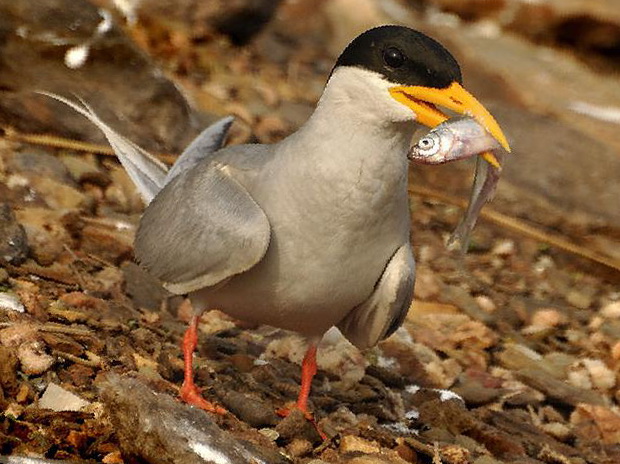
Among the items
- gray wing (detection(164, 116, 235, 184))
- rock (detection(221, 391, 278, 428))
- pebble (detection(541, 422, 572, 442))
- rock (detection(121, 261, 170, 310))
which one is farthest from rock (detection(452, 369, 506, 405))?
gray wing (detection(164, 116, 235, 184))

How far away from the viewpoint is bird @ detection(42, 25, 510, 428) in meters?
4.13

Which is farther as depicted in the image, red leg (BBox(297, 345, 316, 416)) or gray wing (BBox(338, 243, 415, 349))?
red leg (BBox(297, 345, 316, 416))

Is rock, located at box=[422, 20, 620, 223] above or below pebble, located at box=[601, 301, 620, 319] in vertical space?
above

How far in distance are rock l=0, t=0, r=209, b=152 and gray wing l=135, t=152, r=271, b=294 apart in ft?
6.77

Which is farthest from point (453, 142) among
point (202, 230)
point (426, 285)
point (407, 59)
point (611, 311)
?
point (611, 311)

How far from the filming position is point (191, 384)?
4.68m

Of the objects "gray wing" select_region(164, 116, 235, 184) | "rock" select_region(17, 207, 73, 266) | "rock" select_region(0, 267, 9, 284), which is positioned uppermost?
"gray wing" select_region(164, 116, 235, 184)

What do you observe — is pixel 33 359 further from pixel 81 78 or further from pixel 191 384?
pixel 81 78

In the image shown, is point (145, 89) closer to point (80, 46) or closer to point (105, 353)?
point (80, 46)

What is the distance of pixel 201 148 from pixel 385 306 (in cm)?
147

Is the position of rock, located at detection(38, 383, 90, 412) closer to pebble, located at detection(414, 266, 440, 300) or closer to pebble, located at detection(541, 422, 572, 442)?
pebble, located at detection(541, 422, 572, 442)

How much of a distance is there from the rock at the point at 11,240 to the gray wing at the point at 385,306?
151 cm

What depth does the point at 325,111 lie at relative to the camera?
4301 millimetres

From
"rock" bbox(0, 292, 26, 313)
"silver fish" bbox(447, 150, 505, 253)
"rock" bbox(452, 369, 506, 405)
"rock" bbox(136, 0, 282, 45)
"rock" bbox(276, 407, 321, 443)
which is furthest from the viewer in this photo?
"rock" bbox(136, 0, 282, 45)
